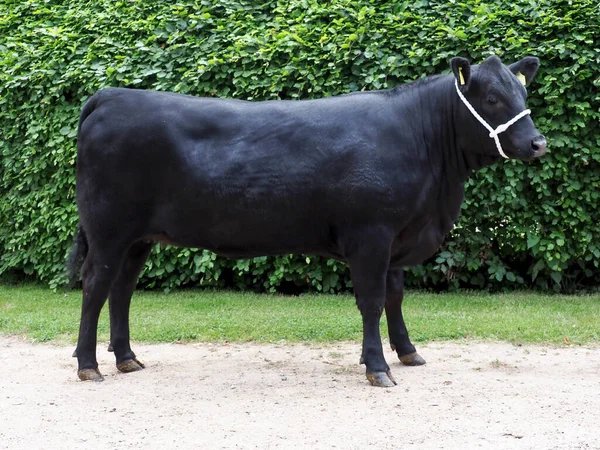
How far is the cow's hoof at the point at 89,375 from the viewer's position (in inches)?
263

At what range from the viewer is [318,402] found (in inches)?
235

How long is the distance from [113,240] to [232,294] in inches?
143

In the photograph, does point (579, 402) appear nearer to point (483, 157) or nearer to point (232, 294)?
point (483, 157)

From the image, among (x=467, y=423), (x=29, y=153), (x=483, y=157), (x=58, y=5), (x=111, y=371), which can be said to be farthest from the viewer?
(x=58, y=5)

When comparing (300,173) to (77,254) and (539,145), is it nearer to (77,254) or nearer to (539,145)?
(539,145)

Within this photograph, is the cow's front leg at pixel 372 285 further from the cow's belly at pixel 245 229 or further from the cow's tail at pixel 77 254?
the cow's tail at pixel 77 254

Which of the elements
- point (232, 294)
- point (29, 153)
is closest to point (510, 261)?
point (232, 294)

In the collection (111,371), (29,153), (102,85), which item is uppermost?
(102,85)

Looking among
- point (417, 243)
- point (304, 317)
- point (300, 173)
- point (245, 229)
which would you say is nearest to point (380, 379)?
point (417, 243)

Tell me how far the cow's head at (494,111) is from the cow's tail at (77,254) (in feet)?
10.4

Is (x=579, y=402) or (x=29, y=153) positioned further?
(x=29, y=153)

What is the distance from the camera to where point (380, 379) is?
6.31 metres

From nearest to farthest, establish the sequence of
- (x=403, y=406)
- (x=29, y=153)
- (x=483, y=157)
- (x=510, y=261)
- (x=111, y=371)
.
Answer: (x=403, y=406)
(x=483, y=157)
(x=111, y=371)
(x=510, y=261)
(x=29, y=153)

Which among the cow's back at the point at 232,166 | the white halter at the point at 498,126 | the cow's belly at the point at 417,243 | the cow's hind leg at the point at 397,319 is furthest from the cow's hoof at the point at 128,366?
the white halter at the point at 498,126
